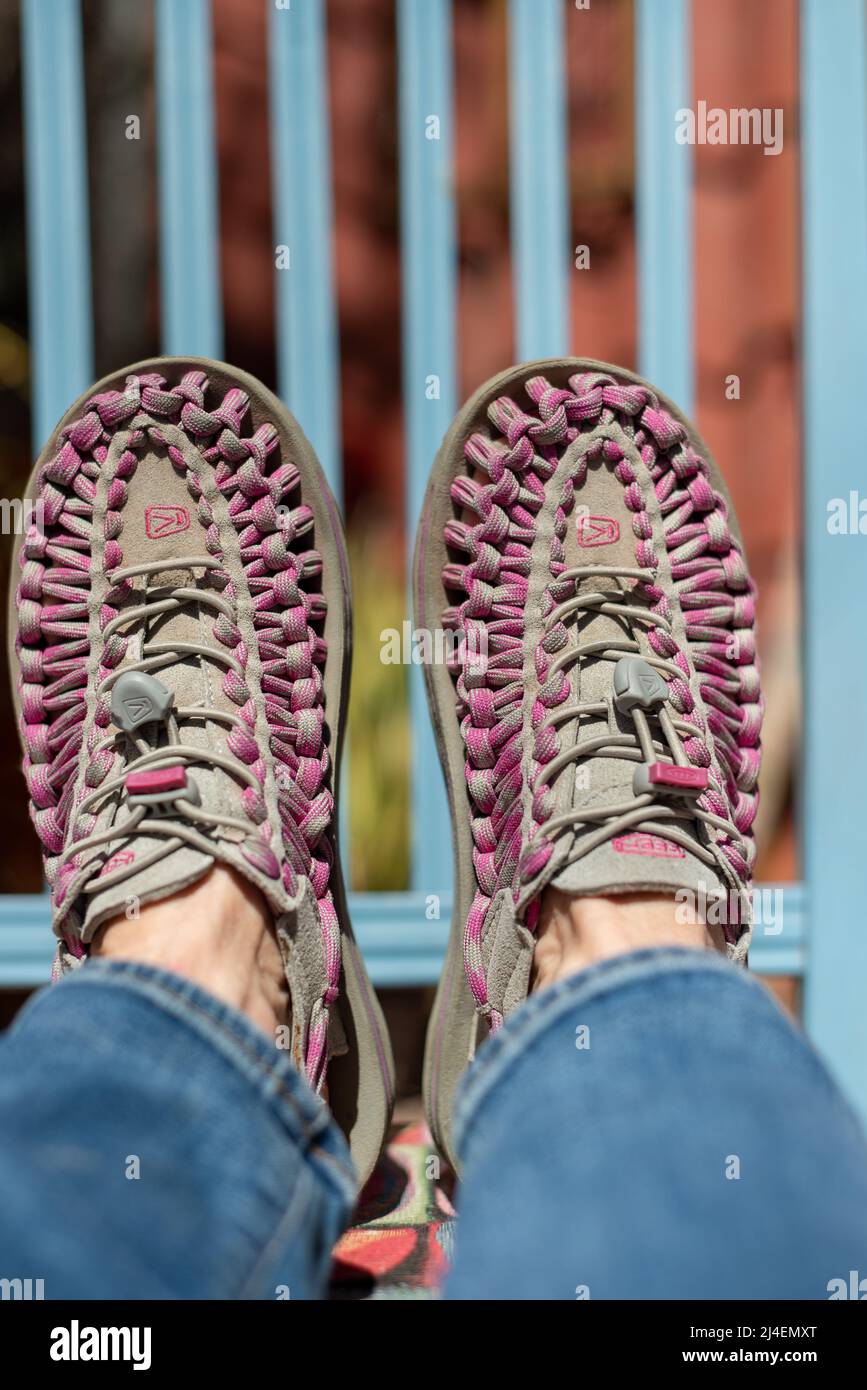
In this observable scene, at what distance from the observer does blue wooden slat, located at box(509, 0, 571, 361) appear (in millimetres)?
925

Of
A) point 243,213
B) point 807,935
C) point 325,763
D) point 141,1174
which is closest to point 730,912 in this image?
point 807,935

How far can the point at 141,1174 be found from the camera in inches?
19.6

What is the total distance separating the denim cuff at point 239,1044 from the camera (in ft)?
1.85

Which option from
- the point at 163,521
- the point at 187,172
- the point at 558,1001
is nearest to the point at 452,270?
the point at 187,172

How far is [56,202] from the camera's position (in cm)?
94

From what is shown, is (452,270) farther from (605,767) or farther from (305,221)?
(605,767)

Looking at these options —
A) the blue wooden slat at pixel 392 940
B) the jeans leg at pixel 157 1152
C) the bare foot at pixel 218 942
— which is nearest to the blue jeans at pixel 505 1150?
the jeans leg at pixel 157 1152

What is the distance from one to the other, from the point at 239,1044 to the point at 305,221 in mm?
718

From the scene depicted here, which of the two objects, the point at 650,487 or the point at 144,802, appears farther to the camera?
the point at 650,487

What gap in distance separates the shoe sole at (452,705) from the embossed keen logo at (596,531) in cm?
12

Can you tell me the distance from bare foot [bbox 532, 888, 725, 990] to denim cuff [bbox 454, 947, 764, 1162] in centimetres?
14

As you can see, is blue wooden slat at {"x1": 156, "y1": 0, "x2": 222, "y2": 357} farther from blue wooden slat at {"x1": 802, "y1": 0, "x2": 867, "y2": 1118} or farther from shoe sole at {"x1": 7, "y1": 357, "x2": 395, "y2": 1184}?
blue wooden slat at {"x1": 802, "y1": 0, "x2": 867, "y2": 1118}
